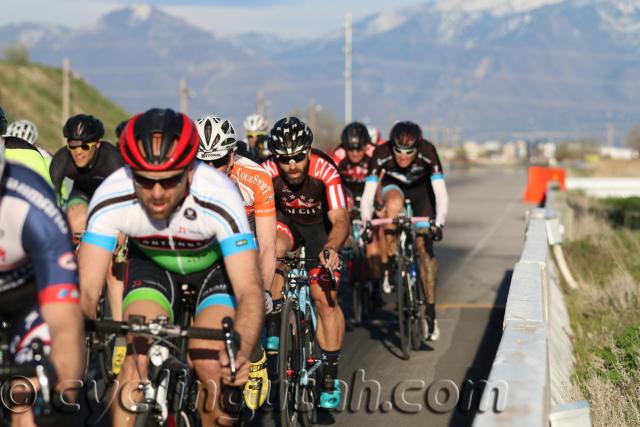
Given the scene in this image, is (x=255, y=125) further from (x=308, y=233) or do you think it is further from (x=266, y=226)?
(x=266, y=226)

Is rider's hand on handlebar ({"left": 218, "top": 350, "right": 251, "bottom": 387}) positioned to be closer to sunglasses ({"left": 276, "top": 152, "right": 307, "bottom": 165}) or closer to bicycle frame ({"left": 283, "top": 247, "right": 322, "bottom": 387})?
bicycle frame ({"left": 283, "top": 247, "right": 322, "bottom": 387})

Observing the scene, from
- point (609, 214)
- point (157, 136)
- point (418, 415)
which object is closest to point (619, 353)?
point (418, 415)

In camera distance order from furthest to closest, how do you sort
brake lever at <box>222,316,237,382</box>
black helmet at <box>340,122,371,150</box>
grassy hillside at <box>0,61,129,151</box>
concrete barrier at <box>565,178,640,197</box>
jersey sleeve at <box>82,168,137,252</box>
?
1. grassy hillside at <box>0,61,129,151</box>
2. concrete barrier at <box>565,178,640,197</box>
3. black helmet at <box>340,122,371,150</box>
4. jersey sleeve at <box>82,168,137,252</box>
5. brake lever at <box>222,316,237,382</box>

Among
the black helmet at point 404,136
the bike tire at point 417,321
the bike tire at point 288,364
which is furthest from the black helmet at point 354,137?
the bike tire at point 288,364

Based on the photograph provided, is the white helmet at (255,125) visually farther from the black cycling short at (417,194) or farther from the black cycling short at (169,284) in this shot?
the black cycling short at (169,284)

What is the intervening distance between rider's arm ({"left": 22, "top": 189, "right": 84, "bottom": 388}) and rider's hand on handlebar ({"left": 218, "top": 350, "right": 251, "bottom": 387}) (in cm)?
80

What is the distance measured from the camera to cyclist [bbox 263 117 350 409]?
7634 mm

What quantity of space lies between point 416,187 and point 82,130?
3.95m

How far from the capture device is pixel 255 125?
14.9 m

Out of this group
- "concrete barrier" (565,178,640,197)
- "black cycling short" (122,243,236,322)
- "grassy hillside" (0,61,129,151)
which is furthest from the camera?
"grassy hillside" (0,61,129,151)

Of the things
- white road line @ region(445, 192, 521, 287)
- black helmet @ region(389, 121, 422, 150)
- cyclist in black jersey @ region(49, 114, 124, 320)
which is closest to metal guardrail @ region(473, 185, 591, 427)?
black helmet @ region(389, 121, 422, 150)

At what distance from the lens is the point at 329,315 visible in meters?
7.88

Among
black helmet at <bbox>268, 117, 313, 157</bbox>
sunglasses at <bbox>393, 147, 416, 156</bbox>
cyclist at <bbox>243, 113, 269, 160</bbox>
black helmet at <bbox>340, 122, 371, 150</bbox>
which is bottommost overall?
black helmet at <bbox>268, 117, 313, 157</bbox>

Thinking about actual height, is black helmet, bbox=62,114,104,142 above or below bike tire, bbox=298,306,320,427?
above
